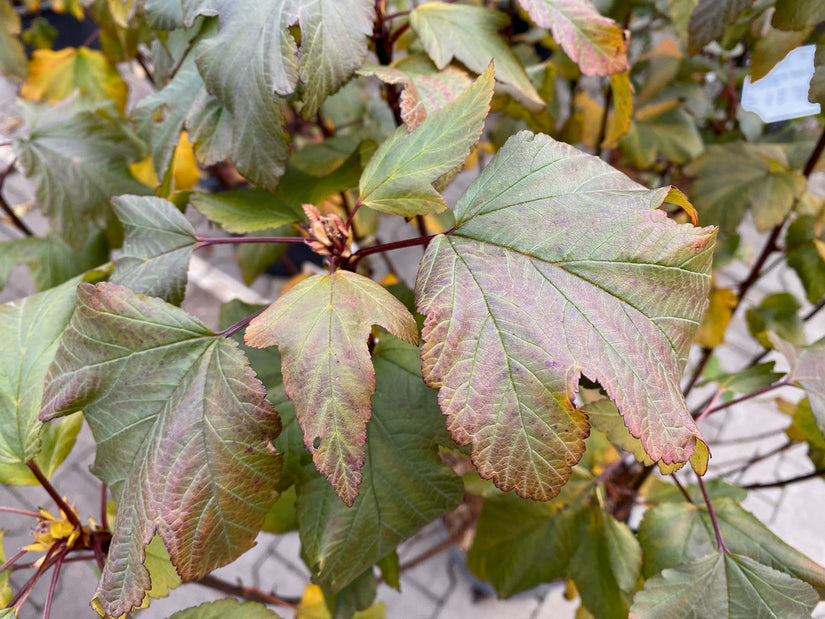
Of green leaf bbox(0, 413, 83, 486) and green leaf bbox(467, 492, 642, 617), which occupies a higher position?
green leaf bbox(0, 413, 83, 486)

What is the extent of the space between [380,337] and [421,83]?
0.34 meters

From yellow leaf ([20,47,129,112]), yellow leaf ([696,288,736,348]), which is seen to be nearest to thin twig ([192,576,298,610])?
yellow leaf ([696,288,736,348])

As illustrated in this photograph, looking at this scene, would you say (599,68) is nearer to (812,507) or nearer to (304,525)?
(304,525)

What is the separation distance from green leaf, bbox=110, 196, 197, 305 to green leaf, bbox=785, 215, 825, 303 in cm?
123

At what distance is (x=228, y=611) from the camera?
739 mm

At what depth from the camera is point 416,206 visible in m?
0.61

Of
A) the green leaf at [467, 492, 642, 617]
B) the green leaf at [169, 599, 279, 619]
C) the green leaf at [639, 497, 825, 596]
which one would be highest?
the green leaf at [169, 599, 279, 619]

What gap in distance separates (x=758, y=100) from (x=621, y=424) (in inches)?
32.8

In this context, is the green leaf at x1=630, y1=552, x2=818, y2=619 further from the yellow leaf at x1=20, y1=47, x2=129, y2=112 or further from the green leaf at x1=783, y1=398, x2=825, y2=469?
the yellow leaf at x1=20, y1=47, x2=129, y2=112

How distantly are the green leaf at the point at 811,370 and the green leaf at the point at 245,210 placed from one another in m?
0.73

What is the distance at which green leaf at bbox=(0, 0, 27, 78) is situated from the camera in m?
1.47

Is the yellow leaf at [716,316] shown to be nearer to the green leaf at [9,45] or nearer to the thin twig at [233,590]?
the thin twig at [233,590]

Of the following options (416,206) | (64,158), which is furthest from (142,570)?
(64,158)

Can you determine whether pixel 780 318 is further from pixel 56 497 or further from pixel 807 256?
pixel 56 497
